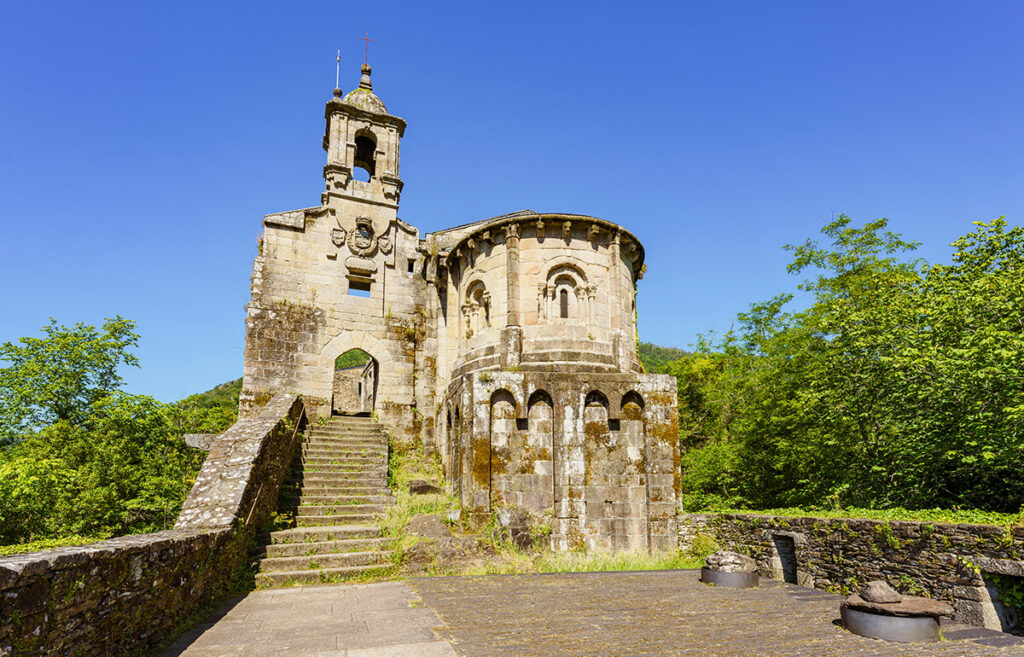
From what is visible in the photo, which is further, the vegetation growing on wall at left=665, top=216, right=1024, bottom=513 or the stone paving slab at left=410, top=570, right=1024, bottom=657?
the vegetation growing on wall at left=665, top=216, right=1024, bottom=513

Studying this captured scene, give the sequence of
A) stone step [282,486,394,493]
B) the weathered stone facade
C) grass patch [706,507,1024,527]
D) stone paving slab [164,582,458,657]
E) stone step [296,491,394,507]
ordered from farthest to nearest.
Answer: the weathered stone facade
stone step [282,486,394,493]
stone step [296,491,394,507]
grass patch [706,507,1024,527]
stone paving slab [164,582,458,657]

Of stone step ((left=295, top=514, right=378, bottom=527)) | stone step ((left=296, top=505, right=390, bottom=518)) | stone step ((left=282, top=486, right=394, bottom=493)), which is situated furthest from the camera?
stone step ((left=282, top=486, right=394, bottom=493))

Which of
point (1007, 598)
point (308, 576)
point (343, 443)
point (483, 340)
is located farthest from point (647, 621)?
Result: point (343, 443)

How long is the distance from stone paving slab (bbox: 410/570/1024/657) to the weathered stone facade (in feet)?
10.1

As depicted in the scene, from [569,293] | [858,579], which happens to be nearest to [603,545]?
[858,579]

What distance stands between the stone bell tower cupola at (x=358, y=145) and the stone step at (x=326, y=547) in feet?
35.1

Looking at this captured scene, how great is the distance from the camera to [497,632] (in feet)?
17.7

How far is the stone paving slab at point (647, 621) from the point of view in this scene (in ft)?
16.4

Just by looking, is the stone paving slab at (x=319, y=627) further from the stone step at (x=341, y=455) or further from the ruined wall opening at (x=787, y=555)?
the ruined wall opening at (x=787, y=555)

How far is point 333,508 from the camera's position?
33.8 ft

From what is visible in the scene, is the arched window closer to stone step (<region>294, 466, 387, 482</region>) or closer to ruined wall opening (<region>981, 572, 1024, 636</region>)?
stone step (<region>294, 466, 387, 482</region>)

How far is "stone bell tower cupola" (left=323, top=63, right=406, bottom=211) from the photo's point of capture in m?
16.6

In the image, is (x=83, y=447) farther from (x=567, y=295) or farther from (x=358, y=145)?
(x=567, y=295)

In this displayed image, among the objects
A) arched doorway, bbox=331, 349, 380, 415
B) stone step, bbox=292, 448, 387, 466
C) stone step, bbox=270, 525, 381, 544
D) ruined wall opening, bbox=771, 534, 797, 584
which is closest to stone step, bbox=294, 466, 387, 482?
stone step, bbox=292, 448, 387, 466
